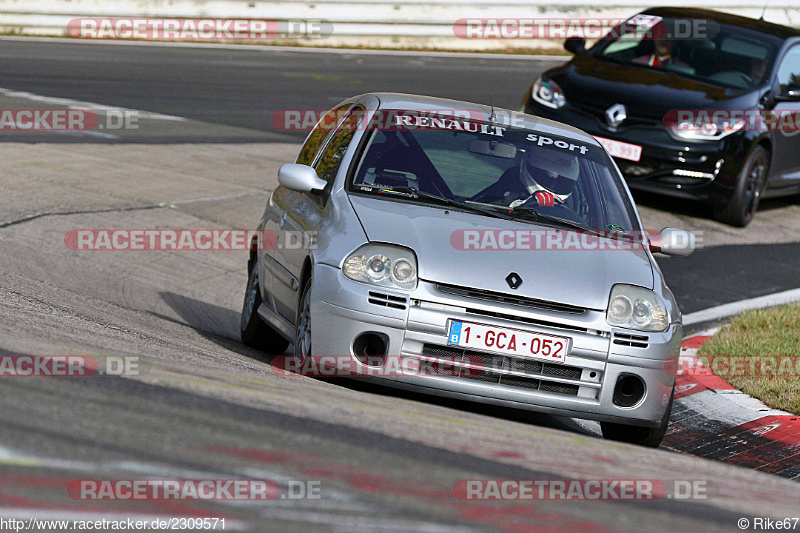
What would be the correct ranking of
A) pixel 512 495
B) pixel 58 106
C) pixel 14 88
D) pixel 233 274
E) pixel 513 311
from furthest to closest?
pixel 14 88, pixel 58 106, pixel 233 274, pixel 513 311, pixel 512 495

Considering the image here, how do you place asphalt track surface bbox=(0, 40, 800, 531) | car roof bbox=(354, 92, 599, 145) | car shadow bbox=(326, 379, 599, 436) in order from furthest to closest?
car roof bbox=(354, 92, 599, 145) < car shadow bbox=(326, 379, 599, 436) < asphalt track surface bbox=(0, 40, 800, 531)

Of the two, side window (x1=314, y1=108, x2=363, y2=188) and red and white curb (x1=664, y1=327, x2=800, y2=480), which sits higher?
side window (x1=314, y1=108, x2=363, y2=188)

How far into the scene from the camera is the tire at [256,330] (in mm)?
7312

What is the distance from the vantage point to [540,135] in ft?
23.4

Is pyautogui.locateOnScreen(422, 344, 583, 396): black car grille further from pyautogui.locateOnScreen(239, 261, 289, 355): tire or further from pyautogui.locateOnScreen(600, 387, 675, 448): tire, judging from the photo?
pyautogui.locateOnScreen(239, 261, 289, 355): tire

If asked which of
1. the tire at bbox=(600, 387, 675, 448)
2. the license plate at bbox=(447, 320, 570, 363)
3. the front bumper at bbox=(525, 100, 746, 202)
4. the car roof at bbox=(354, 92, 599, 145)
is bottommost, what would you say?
the tire at bbox=(600, 387, 675, 448)

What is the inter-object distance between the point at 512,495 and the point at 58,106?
43.3 feet

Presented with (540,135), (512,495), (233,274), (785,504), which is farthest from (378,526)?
(233,274)

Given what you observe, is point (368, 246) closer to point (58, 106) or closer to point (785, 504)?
point (785, 504)

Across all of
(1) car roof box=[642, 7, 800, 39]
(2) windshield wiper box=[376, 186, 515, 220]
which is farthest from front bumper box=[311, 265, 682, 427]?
(1) car roof box=[642, 7, 800, 39]

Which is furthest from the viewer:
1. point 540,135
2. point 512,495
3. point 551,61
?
point 551,61

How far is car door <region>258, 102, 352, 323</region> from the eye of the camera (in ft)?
21.7

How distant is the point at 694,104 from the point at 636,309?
7017 mm

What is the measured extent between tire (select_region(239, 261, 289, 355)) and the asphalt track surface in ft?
0.45
